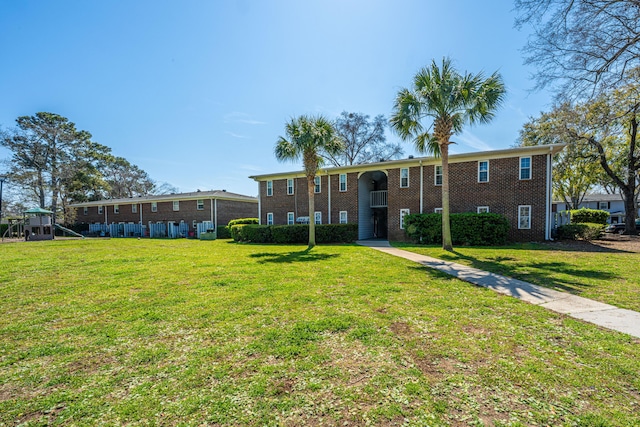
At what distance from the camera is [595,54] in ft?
37.2

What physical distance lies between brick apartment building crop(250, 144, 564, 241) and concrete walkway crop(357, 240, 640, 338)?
10007 millimetres

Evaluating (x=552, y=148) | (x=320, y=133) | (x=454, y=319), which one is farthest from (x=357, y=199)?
(x=454, y=319)

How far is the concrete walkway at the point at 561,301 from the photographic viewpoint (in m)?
4.25

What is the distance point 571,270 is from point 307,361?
28.7ft

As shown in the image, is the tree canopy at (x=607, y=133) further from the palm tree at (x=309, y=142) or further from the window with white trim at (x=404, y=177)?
the palm tree at (x=309, y=142)

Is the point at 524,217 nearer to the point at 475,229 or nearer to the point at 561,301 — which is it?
the point at 475,229

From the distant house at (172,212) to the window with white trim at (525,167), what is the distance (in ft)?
78.8

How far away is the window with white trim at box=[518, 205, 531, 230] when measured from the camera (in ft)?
51.3

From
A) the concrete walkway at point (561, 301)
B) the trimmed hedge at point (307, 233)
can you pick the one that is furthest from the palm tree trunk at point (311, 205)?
the concrete walkway at point (561, 301)

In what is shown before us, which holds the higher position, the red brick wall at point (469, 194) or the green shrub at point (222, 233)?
the red brick wall at point (469, 194)

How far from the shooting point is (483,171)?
54.9ft

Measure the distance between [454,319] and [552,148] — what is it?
15170 mm

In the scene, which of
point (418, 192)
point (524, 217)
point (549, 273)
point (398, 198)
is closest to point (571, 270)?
point (549, 273)

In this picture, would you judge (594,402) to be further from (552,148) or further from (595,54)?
(552,148)
